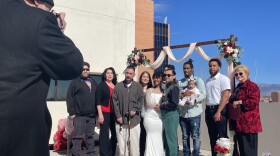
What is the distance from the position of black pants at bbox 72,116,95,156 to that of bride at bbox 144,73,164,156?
1134 mm

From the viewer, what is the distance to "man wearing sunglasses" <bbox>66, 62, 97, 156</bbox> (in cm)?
636

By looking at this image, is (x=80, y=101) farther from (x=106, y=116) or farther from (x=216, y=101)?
(x=216, y=101)

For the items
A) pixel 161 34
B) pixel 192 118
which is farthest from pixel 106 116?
pixel 161 34

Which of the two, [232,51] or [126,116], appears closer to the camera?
[126,116]

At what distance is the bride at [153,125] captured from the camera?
6223 millimetres

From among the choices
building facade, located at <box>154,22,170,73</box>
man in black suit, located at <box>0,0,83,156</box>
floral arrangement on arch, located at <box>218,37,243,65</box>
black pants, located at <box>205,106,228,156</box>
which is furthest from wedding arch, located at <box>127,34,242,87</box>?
building facade, located at <box>154,22,170,73</box>

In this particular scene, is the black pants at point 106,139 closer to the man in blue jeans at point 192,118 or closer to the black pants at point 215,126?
the man in blue jeans at point 192,118

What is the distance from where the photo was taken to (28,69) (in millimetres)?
1413

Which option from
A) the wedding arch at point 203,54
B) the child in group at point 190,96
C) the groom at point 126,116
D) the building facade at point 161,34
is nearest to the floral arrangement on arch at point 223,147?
the child in group at point 190,96

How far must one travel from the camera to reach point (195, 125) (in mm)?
6188

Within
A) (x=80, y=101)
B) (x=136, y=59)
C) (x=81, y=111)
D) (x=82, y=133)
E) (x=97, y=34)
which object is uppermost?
(x=97, y=34)

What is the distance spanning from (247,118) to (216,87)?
3.74 ft

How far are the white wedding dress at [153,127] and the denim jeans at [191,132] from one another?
46cm

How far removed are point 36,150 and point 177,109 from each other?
5.12 metres
